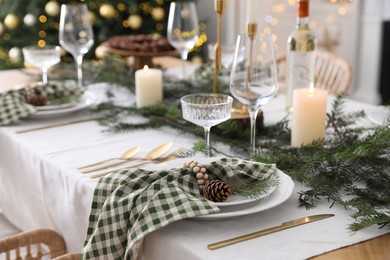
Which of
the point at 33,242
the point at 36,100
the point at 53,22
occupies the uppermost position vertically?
the point at 53,22

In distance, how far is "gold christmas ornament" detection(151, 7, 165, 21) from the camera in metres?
3.68

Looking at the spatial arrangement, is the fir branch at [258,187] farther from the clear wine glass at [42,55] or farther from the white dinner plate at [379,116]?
→ the clear wine glass at [42,55]

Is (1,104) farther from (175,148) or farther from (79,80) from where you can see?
(175,148)

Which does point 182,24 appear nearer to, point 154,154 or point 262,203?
point 154,154

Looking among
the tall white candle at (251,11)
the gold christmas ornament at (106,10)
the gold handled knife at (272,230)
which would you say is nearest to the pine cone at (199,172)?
the gold handled knife at (272,230)

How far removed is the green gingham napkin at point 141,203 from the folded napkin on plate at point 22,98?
2.04 feet

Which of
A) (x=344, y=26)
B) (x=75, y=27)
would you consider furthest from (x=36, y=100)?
(x=344, y=26)

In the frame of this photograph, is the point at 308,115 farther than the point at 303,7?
No

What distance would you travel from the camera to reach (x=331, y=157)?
3.86 feet

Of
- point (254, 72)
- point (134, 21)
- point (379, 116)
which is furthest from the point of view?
point (134, 21)

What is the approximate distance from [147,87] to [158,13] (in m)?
2.02

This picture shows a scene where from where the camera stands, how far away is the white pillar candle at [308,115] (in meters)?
1.38

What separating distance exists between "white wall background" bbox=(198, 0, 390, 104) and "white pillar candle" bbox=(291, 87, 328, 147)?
2.73 meters

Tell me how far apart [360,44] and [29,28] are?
205 cm
